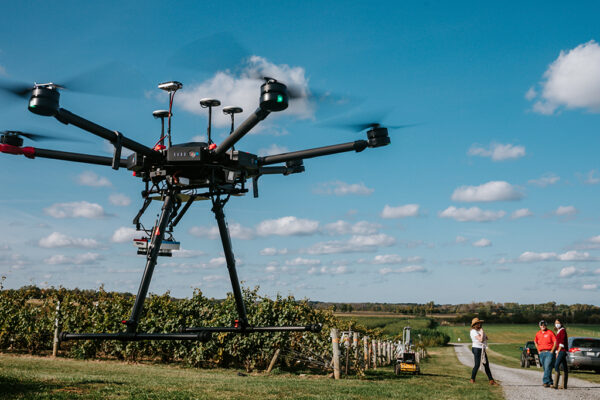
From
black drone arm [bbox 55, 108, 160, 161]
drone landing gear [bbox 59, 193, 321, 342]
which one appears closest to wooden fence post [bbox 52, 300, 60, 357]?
drone landing gear [bbox 59, 193, 321, 342]

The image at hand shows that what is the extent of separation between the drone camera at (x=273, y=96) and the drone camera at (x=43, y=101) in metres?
1.79

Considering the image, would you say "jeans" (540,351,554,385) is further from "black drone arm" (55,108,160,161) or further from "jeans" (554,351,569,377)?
"black drone arm" (55,108,160,161)

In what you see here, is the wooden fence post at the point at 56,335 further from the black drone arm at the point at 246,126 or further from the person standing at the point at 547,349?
the black drone arm at the point at 246,126

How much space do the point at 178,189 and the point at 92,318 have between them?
1810 cm

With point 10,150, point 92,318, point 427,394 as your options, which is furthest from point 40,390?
point 92,318

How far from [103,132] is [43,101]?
612mm

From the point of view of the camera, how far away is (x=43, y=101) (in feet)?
14.5

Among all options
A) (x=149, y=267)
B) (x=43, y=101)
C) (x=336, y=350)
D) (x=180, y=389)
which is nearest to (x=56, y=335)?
(x=336, y=350)

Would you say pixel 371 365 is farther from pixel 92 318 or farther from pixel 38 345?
pixel 38 345

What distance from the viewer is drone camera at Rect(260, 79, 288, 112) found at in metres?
4.28

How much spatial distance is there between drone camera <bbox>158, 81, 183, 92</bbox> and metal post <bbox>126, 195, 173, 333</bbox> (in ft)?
4.18

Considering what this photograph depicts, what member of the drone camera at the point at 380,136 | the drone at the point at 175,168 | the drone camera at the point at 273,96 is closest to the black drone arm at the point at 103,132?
the drone at the point at 175,168

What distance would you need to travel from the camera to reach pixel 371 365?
26.3 meters

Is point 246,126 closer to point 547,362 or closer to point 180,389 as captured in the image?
point 180,389
